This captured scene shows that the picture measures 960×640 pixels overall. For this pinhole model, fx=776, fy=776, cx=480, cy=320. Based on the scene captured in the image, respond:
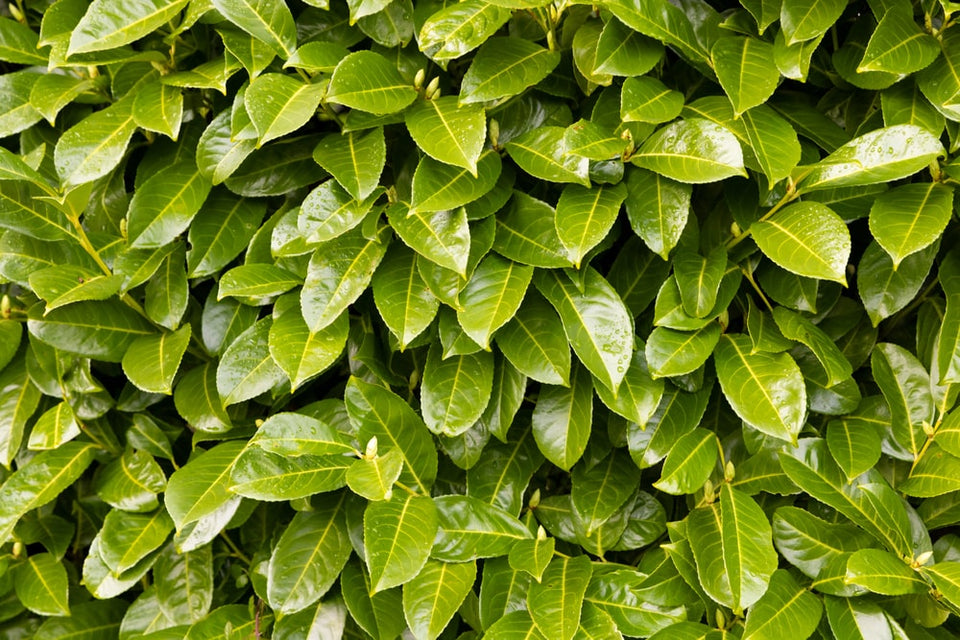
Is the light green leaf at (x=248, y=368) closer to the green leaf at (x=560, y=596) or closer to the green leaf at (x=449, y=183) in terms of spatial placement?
the green leaf at (x=449, y=183)

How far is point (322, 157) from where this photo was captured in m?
1.36

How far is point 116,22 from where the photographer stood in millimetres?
1328

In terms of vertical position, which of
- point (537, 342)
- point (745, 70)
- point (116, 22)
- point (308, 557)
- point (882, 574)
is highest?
point (116, 22)

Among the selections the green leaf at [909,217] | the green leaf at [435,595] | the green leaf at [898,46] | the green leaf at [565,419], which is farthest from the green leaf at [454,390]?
the green leaf at [898,46]

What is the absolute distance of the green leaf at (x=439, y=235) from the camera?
1244mm

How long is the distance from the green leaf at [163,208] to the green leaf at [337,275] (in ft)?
0.98

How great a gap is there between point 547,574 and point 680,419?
37 centimetres

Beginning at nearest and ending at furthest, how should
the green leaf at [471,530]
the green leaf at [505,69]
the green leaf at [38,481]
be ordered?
1. the green leaf at [505,69]
2. the green leaf at [471,530]
3. the green leaf at [38,481]

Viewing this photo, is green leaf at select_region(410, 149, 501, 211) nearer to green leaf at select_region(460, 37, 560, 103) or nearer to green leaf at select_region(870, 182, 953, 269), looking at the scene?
green leaf at select_region(460, 37, 560, 103)

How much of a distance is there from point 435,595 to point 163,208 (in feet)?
2.85

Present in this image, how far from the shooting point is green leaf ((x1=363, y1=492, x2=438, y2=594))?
1242 millimetres

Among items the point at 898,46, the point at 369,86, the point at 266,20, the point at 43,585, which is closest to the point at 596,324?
the point at 369,86

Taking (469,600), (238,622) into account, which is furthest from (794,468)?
(238,622)

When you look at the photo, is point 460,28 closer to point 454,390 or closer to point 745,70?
point 745,70
